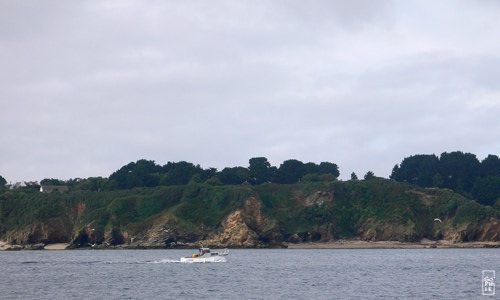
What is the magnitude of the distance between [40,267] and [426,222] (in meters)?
83.1

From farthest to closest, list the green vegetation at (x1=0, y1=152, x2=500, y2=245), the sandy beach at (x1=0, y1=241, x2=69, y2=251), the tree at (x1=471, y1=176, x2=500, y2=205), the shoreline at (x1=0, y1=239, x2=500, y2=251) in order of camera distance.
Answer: the tree at (x1=471, y1=176, x2=500, y2=205) < the sandy beach at (x1=0, y1=241, x2=69, y2=251) < the green vegetation at (x1=0, y1=152, x2=500, y2=245) < the shoreline at (x1=0, y1=239, x2=500, y2=251)

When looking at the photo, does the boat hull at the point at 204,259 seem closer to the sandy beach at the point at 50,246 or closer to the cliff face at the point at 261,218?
the cliff face at the point at 261,218

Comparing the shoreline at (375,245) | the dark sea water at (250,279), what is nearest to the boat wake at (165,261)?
the dark sea water at (250,279)

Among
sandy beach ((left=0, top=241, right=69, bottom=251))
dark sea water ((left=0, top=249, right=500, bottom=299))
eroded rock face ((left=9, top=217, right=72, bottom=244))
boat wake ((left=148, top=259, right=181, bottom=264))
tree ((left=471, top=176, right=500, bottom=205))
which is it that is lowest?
dark sea water ((left=0, top=249, right=500, bottom=299))

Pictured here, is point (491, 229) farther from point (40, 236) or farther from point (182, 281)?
point (182, 281)

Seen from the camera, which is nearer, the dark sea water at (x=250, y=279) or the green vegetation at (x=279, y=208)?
the dark sea water at (x=250, y=279)

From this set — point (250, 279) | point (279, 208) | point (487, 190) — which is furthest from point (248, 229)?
point (250, 279)

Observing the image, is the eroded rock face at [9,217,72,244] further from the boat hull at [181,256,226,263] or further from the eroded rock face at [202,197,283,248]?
the boat hull at [181,256,226,263]

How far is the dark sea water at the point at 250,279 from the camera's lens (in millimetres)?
67812

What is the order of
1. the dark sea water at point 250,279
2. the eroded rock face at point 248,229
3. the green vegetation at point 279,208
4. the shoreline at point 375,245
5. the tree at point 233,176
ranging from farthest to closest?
the tree at point 233,176 < the green vegetation at point 279,208 < the shoreline at point 375,245 < the eroded rock face at point 248,229 < the dark sea water at point 250,279

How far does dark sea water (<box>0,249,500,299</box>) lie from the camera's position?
67812mm

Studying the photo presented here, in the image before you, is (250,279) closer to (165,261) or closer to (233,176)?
(165,261)

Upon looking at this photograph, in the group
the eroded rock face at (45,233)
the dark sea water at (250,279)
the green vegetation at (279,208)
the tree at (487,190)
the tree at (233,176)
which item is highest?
the tree at (233,176)

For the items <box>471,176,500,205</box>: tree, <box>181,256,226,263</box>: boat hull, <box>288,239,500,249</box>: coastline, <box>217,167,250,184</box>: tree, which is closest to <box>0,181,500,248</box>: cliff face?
<box>288,239,500,249</box>: coastline
